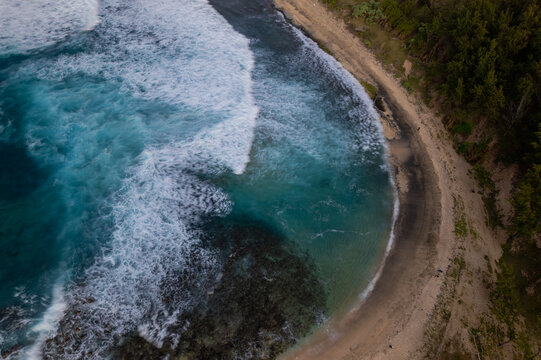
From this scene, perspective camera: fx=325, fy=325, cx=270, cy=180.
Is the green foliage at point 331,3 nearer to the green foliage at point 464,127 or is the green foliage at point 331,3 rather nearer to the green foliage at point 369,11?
the green foliage at point 369,11

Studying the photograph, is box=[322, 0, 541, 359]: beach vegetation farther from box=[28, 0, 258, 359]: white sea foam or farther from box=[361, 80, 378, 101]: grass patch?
box=[28, 0, 258, 359]: white sea foam

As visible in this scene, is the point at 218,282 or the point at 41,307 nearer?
the point at 41,307

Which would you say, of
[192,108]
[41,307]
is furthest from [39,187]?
[192,108]

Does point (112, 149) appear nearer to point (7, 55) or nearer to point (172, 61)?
point (172, 61)

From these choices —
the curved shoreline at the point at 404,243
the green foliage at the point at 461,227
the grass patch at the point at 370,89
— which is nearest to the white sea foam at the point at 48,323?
the curved shoreline at the point at 404,243

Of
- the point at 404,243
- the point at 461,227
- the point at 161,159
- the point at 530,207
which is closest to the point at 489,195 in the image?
the point at 530,207

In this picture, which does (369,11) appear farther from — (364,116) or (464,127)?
(464,127)
